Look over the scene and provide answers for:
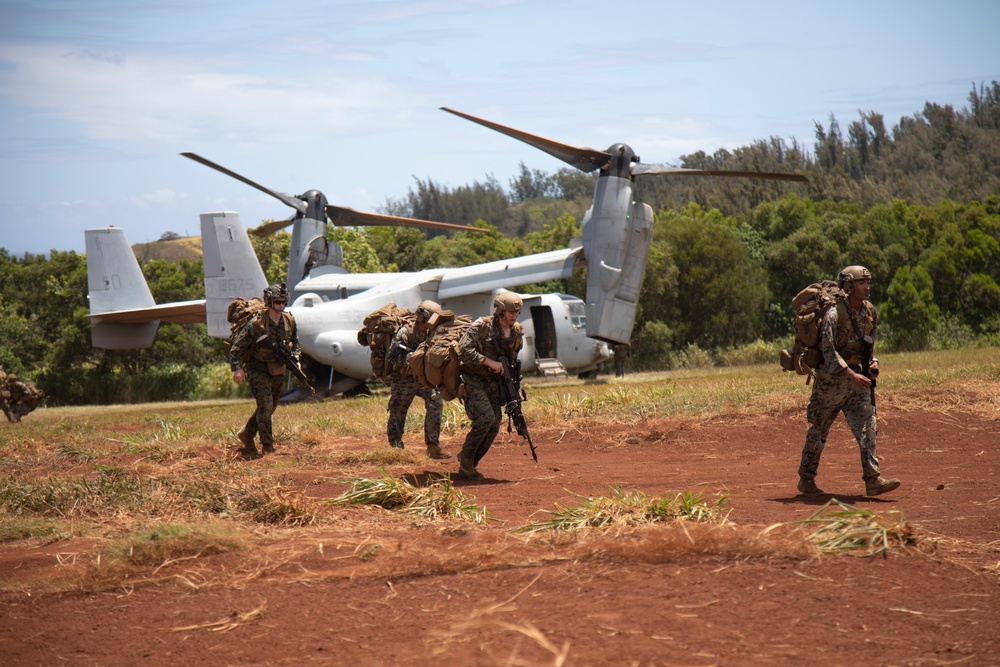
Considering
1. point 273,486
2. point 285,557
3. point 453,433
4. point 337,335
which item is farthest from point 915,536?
point 337,335

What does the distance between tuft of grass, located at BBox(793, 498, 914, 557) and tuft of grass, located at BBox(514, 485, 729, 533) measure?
Answer: 76cm

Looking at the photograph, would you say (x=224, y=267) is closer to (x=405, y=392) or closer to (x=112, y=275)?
(x=112, y=275)

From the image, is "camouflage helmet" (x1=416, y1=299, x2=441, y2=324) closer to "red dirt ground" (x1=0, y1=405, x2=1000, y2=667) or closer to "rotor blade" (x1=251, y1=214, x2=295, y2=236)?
"red dirt ground" (x1=0, y1=405, x2=1000, y2=667)

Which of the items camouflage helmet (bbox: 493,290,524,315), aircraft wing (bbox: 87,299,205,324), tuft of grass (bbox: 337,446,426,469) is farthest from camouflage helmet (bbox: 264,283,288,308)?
aircraft wing (bbox: 87,299,205,324)

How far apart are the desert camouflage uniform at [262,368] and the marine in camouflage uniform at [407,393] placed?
1514 mm

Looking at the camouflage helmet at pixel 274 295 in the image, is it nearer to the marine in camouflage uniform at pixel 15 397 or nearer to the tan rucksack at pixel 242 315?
the tan rucksack at pixel 242 315

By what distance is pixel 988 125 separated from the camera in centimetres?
8288

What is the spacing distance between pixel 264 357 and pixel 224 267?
36.0ft

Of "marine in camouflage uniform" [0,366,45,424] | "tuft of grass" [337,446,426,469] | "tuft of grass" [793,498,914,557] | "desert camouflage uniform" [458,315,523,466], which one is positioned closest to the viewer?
"tuft of grass" [793,498,914,557]

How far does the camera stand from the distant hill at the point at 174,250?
79312 mm

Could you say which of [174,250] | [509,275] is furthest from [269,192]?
[174,250]

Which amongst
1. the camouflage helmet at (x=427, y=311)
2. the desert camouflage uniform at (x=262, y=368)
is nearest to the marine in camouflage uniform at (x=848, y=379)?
the camouflage helmet at (x=427, y=311)

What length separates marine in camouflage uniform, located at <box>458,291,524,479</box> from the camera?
30.1ft

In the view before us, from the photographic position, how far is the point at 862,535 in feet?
Answer: 19.6
